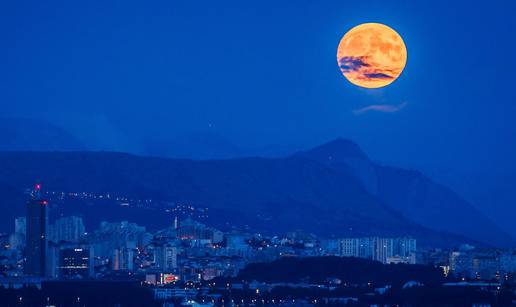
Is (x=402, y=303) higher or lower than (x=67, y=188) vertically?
lower

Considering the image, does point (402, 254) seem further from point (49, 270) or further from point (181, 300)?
point (181, 300)

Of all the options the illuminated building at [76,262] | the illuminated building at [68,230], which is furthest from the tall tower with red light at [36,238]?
the illuminated building at [68,230]

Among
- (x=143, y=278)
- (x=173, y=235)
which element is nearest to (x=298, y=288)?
(x=143, y=278)

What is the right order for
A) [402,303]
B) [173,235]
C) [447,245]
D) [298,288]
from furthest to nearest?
[447,245]
[173,235]
[298,288]
[402,303]

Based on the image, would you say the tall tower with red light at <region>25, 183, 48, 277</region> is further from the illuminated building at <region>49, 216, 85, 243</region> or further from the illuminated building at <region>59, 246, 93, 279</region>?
the illuminated building at <region>49, 216, 85, 243</region>

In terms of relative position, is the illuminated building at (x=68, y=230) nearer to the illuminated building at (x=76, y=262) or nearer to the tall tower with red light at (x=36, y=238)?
the illuminated building at (x=76, y=262)

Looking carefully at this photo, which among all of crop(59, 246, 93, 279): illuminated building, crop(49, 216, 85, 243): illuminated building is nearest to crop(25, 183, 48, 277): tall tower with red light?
crop(59, 246, 93, 279): illuminated building

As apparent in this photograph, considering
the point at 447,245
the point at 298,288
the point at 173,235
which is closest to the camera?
the point at 298,288

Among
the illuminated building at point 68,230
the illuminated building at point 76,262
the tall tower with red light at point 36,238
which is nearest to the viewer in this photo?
the tall tower with red light at point 36,238

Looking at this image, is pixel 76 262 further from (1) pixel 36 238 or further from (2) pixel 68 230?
(2) pixel 68 230
